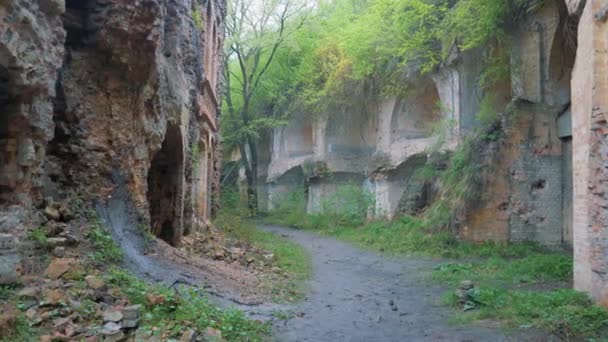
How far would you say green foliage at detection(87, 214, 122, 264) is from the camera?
20.2 feet

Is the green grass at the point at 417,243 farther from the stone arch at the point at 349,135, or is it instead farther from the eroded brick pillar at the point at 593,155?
the eroded brick pillar at the point at 593,155

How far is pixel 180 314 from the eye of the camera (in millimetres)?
5188

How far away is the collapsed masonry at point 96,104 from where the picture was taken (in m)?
5.28

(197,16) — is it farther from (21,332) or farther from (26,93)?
(21,332)

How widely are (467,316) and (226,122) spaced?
2082 cm

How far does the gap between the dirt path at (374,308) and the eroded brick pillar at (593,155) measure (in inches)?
77.6

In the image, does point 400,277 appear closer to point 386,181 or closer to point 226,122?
point 386,181

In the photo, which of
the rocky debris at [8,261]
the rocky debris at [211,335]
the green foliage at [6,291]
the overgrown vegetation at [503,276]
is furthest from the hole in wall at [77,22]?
the overgrown vegetation at [503,276]

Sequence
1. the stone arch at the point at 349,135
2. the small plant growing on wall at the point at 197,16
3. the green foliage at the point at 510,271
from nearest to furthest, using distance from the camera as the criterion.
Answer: the green foliage at the point at 510,271 → the small plant growing on wall at the point at 197,16 → the stone arch at the point at 349,135

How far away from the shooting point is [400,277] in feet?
35.3

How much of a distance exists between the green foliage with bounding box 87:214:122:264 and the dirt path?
7.46 feet

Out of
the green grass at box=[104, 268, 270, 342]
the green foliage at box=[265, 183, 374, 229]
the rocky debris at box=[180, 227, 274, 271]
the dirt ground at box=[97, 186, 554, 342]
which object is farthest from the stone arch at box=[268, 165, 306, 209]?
the green grass at box=[104, 268, 270, 342]

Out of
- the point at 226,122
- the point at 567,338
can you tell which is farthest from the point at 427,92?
the point at 567,338

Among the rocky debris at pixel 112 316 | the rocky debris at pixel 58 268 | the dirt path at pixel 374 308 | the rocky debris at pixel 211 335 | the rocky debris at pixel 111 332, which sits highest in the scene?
the rocky debris at pixel 58 268
